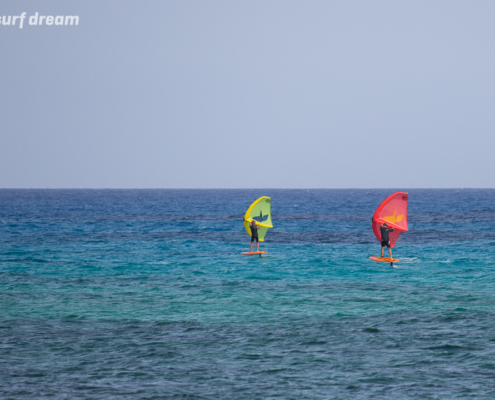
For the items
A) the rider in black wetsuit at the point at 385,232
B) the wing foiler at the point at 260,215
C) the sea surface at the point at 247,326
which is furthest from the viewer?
the wing foiler at the point at 260,215

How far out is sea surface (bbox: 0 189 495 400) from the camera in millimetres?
14578

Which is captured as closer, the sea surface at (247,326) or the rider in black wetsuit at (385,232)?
the sea surface at (247,326)

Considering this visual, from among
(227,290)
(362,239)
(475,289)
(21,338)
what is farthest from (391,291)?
(362,239)

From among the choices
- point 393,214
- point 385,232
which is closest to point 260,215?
point 385,232

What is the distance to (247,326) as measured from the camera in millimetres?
20281

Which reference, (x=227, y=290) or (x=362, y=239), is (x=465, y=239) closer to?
(x=362, y=239)

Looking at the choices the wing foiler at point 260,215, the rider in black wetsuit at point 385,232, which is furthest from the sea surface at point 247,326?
the wing foiler at point 260,215

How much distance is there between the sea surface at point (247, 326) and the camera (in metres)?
14.6

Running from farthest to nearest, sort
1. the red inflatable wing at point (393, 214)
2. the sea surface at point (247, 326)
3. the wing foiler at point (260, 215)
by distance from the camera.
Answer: the wing foiler at point (260, 215) < the red inflatable wing at point (393, 214) < the sea surface at point (247, 326)

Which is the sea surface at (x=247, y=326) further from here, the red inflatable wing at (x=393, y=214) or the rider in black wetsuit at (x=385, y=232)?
the red inflatable wing at (x=393, y=214)

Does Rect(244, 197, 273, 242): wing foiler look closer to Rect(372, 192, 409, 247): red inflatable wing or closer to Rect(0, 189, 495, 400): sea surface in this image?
Rect(0, 189, 495, 400): sea surface

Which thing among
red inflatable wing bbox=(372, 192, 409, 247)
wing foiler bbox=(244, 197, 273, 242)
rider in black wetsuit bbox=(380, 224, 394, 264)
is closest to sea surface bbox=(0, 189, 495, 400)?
rider in black wetsuit bbox=(380, 224, 394, 264)

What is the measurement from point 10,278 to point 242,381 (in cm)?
2093

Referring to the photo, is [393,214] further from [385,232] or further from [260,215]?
[260,215]
